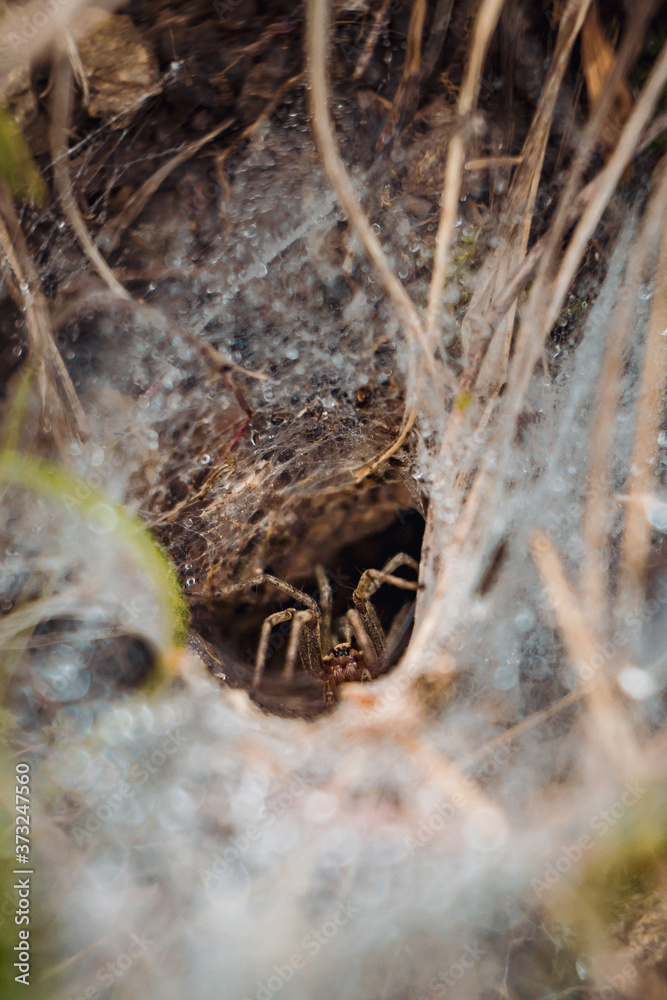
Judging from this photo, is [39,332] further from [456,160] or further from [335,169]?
[456,160]

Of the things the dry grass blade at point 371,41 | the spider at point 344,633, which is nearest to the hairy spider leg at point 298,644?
the spider at point 344,633

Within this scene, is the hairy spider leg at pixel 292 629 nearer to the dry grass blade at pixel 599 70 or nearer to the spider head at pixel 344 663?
the spider head at pixel 344 663

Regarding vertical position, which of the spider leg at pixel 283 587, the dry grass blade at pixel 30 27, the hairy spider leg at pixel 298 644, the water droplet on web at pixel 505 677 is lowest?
the hairy spider leg at pixel 298 644

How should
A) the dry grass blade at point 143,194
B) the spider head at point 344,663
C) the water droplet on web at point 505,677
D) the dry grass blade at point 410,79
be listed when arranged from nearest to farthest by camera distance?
the dry grass blade at point 410,79 → the dry grass blade at point 143,194 → the water droplet on web at point 505,677 → the spider head at point 344,663

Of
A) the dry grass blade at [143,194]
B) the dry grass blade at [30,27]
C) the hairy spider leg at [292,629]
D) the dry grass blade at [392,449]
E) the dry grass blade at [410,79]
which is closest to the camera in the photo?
the dry grass blade at [30,27]

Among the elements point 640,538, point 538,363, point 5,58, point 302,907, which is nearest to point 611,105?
point 538,363

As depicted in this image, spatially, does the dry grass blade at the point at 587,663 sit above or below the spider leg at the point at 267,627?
above

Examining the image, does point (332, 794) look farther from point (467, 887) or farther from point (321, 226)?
point (321, 226)
